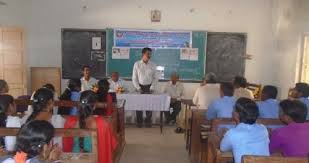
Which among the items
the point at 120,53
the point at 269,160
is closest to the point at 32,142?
the point at 269,160

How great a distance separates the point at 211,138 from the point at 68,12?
19.0ft

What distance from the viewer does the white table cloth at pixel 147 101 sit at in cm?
676

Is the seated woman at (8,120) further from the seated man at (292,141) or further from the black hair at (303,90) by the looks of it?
the black hair at (303,90)

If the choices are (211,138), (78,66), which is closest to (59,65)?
(78,66)

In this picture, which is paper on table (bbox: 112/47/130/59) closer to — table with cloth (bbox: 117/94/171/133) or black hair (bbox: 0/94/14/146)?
table with cloth (bbox: 117/94/171/133)

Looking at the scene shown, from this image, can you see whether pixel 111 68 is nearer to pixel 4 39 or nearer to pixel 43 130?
pixel 4 39

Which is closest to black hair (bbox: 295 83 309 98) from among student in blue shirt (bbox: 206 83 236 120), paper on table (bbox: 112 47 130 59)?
student in blue shirt (bbox: 206 83 236 120)

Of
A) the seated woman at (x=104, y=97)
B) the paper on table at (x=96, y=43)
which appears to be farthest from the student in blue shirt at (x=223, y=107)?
the paper on table at (x=96, y=43)

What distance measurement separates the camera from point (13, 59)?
7582 mm

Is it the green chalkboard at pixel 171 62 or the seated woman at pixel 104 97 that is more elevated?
the green chalkboard at pixel 171 62

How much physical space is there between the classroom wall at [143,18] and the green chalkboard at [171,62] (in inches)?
15.4

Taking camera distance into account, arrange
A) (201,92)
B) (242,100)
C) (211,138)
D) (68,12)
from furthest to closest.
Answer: (68,12) < (201,92) < (211,138) < (242,100)

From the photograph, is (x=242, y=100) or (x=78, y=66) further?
(x=78, y=66)

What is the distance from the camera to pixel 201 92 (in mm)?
5648
